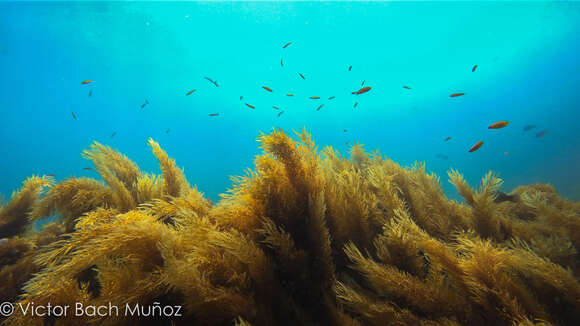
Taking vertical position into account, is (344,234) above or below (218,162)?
below

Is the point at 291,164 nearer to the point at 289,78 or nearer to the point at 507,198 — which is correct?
the point at 507,198

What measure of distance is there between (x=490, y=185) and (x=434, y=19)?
6053cm

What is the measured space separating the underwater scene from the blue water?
568 millimetres

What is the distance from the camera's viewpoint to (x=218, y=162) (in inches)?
3452

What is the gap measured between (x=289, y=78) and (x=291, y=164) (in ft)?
219

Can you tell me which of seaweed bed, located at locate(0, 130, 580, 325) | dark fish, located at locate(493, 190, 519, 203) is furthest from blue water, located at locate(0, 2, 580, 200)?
seaweed bed, located at locate(0, 130, 580, 325)

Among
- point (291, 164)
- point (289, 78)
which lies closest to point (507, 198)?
point (291, 164)

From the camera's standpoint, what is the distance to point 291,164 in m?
1.32

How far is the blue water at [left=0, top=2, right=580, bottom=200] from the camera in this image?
4328cm

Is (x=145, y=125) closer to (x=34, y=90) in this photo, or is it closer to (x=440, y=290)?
(x=34, y=90)

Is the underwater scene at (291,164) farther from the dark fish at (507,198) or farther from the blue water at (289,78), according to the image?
the blue water at (289,78)

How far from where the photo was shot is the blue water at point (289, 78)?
4328 centimetres

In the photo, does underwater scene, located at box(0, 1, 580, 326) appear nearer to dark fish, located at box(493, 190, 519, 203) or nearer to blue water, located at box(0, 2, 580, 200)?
dark fish, located at box(493, 190, 519, 203)

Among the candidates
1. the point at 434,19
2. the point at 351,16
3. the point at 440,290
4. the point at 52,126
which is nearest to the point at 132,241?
the point at 440,290
